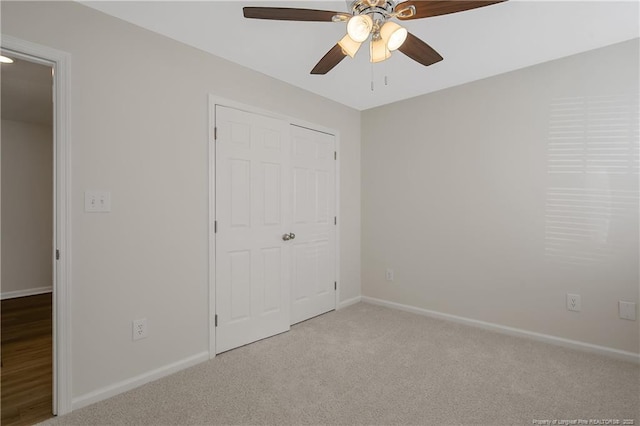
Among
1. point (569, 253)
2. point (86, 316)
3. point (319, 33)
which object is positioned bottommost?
point (86, 316)

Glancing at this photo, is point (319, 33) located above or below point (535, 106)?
above

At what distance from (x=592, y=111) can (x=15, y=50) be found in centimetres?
383

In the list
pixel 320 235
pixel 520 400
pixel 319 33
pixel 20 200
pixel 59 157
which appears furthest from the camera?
pixel 20 200

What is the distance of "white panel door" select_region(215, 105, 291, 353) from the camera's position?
262 cm

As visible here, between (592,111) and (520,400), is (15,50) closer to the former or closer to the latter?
(520,400)

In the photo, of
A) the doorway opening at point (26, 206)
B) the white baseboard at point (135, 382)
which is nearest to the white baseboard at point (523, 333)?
the white baseboard at point (135, 382)

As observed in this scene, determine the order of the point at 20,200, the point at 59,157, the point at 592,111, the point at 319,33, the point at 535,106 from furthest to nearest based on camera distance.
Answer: the point at 20,200 → the point at 535,106 → the point at 592,111 → the point at 319,33 → the point at 59,157

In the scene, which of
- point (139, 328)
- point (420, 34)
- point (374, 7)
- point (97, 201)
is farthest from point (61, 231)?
point (420, 34)

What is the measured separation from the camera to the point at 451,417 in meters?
1.81

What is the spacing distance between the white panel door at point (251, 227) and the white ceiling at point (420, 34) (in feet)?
1.74

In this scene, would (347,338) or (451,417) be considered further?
(347,338)

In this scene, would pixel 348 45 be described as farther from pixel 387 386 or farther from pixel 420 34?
pixel 387 386

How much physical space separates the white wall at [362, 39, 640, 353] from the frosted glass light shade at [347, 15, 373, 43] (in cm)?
193

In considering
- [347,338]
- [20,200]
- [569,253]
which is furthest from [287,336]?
[20,200]
